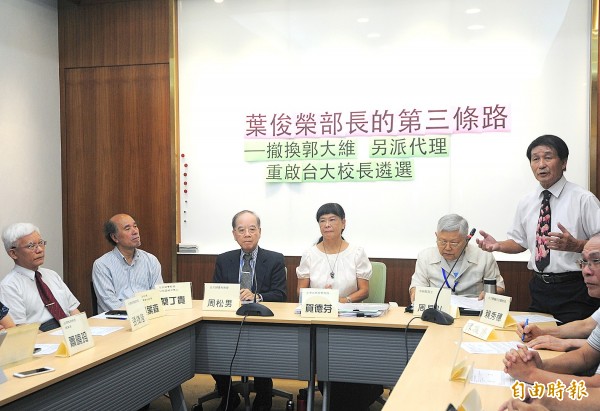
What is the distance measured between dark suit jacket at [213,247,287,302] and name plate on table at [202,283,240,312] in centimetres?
43

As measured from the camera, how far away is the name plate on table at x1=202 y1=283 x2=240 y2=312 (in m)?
3.43

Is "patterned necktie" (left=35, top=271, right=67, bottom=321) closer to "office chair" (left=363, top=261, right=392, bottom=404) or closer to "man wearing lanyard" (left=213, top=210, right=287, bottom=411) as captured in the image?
"man wearing lanyard" (left=213, top=210, right=287, bottom=411)

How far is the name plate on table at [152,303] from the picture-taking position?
126 inches

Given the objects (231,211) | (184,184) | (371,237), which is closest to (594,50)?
(371,237)

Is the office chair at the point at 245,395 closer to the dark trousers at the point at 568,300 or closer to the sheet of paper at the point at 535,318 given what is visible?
the sheet of paper at the point at 535,318

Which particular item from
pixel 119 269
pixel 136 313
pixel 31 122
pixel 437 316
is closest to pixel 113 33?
pixel 31 122

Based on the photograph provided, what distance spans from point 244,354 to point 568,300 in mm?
1794

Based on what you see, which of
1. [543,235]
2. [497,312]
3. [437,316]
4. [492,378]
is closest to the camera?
[492,378]

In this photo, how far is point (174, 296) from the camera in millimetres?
3484

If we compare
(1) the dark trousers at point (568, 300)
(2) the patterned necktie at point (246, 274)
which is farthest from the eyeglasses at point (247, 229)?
(1) the dark trousers at point (568, 300)

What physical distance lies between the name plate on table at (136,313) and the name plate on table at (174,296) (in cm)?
36

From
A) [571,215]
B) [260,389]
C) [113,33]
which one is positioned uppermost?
[113,33]

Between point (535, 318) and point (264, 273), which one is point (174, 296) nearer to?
point (264, 273)

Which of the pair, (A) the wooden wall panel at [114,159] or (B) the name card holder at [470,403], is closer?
(B) the name card holder at [470,403]
